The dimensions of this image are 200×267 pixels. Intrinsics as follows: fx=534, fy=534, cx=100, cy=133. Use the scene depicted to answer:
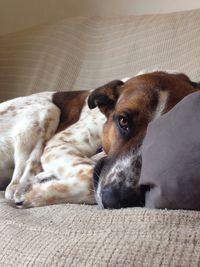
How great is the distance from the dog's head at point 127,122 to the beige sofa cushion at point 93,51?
686 mm

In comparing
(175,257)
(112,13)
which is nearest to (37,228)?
(175,257)

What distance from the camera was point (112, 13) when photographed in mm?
3570

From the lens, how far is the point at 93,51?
119 inches

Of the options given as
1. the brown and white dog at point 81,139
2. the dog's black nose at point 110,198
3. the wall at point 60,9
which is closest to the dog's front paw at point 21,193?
the brown and white dog at point 81,139

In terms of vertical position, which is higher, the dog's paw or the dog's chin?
the dog's chin

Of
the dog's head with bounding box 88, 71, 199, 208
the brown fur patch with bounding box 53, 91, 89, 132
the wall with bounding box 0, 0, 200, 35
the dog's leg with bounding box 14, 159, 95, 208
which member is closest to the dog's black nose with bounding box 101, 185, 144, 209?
the dog's head with bounding box 88, 71, 199, 208

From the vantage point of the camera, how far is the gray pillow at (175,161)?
1247 millimetres

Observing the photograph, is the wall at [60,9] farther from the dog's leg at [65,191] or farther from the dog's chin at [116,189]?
the dog's chin at [116,189]

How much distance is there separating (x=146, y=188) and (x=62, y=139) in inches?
33.9

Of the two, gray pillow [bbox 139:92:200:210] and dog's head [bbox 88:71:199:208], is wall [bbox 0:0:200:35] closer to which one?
dog's head [bbox 88:71:199:208]

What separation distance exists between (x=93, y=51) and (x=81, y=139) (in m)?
0.94

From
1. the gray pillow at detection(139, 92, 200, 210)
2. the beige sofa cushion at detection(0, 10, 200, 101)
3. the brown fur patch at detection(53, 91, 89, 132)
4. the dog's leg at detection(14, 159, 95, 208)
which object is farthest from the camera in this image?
the beige sofa cushion at detection(0, 10, 200, 101)

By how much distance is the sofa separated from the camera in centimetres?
112

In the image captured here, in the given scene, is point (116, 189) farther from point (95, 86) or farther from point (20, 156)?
point (95, 86)
